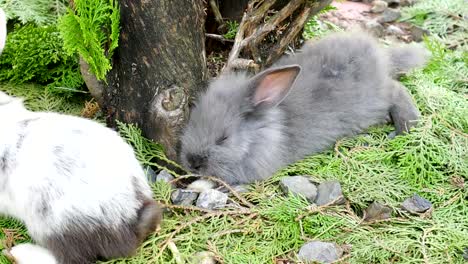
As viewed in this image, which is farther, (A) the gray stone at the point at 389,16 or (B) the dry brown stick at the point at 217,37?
(A) the gray stone at the point at 389,16

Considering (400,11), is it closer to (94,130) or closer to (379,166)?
(379,166)

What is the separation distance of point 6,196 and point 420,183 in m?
2.27

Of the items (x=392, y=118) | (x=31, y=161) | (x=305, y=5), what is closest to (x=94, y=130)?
(x=31, y=161)

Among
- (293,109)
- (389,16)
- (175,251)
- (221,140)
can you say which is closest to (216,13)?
(293,109)

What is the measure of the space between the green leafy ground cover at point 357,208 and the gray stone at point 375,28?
1470 mm

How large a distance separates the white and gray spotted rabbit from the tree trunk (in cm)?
63

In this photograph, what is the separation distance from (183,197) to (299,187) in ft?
2.12

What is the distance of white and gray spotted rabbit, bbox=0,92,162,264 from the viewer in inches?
110

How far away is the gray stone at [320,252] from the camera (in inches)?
122

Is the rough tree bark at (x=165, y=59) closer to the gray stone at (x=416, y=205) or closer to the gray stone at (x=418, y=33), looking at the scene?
the gray stone at (x=416, y=205)

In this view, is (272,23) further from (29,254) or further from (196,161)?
(29,254)

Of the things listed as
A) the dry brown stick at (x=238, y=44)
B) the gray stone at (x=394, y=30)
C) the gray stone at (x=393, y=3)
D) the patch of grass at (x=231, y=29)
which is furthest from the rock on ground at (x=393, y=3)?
the dry brown stick at (x=238, y=44)

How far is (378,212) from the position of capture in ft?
11.2

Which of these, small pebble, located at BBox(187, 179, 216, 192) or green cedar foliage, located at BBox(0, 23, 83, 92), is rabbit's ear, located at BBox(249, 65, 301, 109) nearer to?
small pebble, located at BBox(187, 179, 216, 192)
